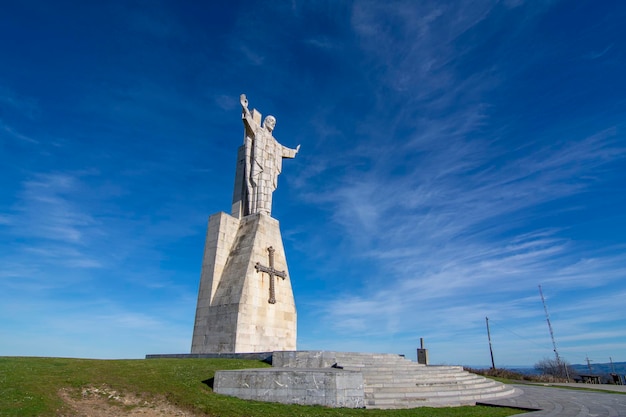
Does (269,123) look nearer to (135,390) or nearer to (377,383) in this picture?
(377,383)

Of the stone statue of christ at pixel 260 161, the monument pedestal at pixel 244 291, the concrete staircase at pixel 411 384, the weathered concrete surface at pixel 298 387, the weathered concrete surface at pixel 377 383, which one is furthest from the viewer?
the stone statue of christ at pixel 260 161

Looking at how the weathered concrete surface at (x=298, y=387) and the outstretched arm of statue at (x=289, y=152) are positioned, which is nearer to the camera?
the weathered concrete surface at (x=298, y=387)

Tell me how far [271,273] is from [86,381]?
30.5 feet

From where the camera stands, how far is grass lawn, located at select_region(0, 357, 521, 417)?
7848 millimetres

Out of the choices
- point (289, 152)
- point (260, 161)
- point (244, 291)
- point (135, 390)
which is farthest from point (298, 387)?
point (289, 152)

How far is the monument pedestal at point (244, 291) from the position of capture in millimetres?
16000

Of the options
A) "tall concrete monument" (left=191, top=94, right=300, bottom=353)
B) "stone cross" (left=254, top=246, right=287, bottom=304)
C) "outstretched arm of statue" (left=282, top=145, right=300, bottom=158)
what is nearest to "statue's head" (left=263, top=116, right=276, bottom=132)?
"tall concrete monument" (left=191, top=94, right=300, bottom=353)

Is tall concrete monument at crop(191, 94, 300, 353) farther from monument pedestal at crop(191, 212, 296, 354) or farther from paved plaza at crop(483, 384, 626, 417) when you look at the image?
paved plaza at crop(483, 384, 626, 417)

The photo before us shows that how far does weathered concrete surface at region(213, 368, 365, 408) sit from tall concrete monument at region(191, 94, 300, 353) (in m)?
5.64

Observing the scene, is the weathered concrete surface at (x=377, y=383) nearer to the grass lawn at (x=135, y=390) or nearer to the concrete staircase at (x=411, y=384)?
the concrete staircase at (x=411, y=384)

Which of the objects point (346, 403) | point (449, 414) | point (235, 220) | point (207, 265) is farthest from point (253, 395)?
point (235, 220)

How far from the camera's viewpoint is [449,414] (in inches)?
350

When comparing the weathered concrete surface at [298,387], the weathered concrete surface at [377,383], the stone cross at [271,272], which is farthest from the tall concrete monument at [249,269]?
the weathered concrete surface at [298,387]

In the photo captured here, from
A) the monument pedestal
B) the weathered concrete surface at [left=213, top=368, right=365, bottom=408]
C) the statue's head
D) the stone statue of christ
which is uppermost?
the statue's head
